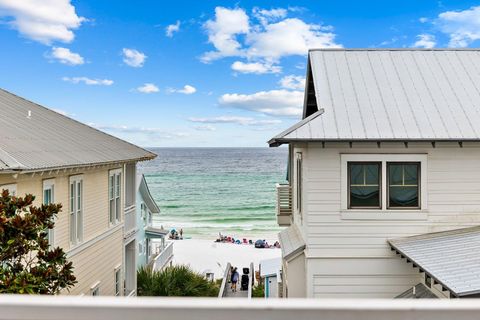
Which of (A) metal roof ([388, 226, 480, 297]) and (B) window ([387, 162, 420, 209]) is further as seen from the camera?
(B) window ([387, 162, 420, 209])

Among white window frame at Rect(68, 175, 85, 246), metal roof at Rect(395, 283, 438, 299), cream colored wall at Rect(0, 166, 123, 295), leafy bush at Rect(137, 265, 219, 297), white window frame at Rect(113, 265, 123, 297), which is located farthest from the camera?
leafy bush at Rect(137, 265, 219, 297)

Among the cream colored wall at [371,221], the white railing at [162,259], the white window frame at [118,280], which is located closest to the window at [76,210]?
the white window frame at [118,280]

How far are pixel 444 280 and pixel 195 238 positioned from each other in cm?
4151

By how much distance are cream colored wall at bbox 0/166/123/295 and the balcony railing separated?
204 inches

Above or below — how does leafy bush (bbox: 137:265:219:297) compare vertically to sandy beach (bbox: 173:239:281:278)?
above

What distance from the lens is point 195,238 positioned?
47.6 meters

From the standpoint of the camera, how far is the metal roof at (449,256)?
7.04 metres

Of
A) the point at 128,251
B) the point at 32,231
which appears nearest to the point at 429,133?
the point at 32,231

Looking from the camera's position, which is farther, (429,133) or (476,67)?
(476,67)

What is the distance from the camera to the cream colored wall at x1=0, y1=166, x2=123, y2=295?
31.7 ft

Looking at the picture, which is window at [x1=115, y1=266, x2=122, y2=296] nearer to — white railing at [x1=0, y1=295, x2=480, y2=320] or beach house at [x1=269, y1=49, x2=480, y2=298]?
beach house at [x1=269, y1=49, x2=480, y2=298]

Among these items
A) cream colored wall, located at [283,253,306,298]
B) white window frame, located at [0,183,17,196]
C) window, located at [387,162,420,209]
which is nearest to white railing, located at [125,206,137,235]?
cream colored wall, located at [283,253,306,298]

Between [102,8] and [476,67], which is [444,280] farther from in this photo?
[102,8]

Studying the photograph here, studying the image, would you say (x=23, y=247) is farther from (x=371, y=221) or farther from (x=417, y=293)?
(x=417, y=293)
